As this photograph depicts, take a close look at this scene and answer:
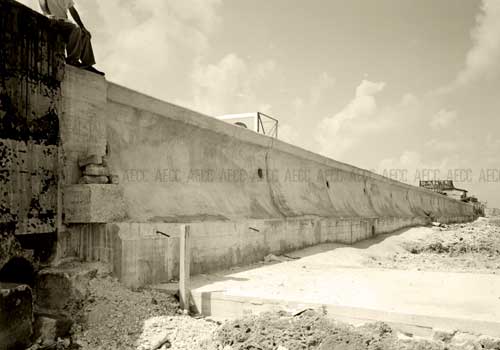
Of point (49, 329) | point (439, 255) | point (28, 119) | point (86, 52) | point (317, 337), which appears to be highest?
point (86, 52)

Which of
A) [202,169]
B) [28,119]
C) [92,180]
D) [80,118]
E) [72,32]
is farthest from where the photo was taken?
[202,169]

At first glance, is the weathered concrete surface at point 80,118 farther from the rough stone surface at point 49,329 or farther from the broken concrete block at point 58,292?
the rough stone surface at point 49,329

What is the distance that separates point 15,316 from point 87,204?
5.05 feet

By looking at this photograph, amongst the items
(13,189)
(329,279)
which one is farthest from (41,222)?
(329,279)

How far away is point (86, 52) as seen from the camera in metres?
5.95

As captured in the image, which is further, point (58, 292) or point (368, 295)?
point (368, 295)

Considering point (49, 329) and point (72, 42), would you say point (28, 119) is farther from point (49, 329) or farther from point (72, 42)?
point (49, 329)

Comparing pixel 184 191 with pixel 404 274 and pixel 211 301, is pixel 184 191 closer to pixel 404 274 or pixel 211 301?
pixel 211 301

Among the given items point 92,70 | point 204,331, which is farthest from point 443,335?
point 92,70

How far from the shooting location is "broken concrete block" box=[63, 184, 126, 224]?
529 centimetres

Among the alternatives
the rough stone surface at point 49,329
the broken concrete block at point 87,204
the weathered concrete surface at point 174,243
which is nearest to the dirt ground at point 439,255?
the weathered concrete surface at point 174,243

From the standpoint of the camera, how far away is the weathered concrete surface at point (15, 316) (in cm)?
409

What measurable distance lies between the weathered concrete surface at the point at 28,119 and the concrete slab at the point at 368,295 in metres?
2.41

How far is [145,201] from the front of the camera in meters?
7.04
